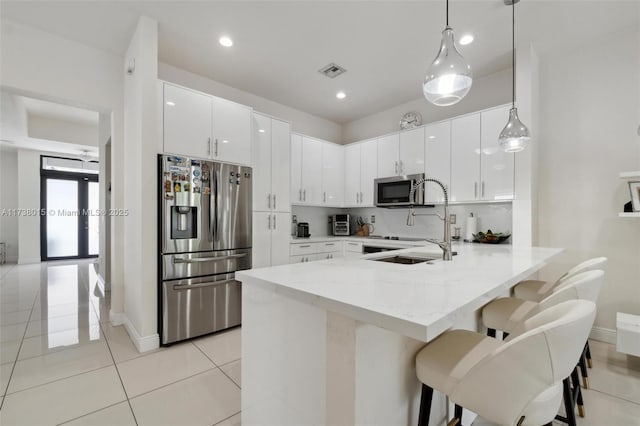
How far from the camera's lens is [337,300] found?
91 centimetres

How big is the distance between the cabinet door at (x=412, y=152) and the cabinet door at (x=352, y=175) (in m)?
0.79

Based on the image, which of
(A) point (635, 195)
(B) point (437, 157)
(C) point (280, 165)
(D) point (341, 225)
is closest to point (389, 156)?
(B) point (437, 157)

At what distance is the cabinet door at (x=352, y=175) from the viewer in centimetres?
451

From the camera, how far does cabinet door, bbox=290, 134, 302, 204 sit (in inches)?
159

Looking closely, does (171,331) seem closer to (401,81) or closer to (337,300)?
(337,300)

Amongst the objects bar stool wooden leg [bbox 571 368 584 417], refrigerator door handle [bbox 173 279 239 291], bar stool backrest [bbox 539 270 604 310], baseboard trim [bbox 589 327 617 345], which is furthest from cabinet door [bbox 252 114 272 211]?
baseboard trim [bbox 589 327 617 345]

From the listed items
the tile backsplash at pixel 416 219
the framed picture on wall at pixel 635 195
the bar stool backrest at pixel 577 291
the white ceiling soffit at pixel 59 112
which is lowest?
the bar stool backrest at pixel 577 291

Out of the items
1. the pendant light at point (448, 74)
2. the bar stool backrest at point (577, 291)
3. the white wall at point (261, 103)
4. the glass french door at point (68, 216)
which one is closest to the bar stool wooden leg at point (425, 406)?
the bar stool backrest at point (577, 291)

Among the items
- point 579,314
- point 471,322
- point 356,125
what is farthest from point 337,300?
point 356,125

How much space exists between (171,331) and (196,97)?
225 cm

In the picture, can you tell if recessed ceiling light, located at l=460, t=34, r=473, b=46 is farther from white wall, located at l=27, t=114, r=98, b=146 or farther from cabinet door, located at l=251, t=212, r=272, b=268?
white wall, located at l=27, t=114, r=98, b=146

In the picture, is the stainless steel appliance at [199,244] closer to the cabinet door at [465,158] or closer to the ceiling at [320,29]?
the ceiling at [320,29]

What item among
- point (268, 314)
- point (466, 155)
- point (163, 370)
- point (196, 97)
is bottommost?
point (163, 370)

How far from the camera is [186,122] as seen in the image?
2.73 m
